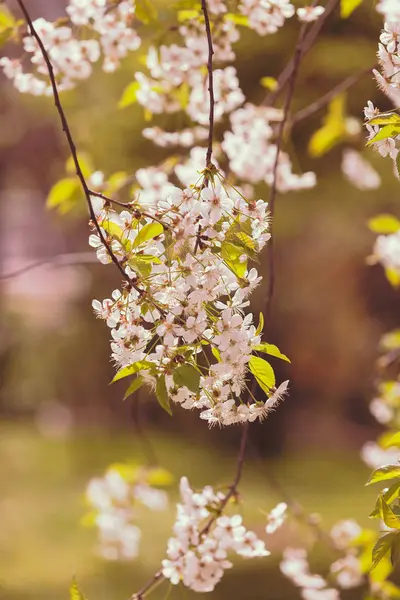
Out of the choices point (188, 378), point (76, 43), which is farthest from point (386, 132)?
point (76, 43)

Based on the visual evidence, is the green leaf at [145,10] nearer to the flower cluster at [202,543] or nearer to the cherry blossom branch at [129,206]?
the cherry blossom branch at [129,206]

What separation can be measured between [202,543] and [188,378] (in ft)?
1.39

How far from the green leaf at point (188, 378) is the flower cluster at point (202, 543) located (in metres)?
0.40

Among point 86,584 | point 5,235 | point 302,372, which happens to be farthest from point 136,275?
point 5,235

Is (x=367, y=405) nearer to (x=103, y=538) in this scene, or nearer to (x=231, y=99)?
(x=103, y=538)

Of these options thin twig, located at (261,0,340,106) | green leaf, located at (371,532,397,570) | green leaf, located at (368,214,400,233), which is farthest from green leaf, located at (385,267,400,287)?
green leaf, located at (371,532,397,570)

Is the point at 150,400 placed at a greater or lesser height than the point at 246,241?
greater

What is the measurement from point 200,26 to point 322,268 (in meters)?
6.60

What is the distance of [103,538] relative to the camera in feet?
7.68

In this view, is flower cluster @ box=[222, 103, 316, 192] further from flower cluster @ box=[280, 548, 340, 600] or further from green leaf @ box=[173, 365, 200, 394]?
green leaf @ box=[173, 365, 200, 394]

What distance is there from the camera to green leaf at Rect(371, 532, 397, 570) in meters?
0.90

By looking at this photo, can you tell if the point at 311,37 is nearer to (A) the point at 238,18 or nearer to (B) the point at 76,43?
(A) the point at 238,18

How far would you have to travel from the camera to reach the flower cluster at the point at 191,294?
845 mm

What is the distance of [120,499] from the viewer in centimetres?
212
